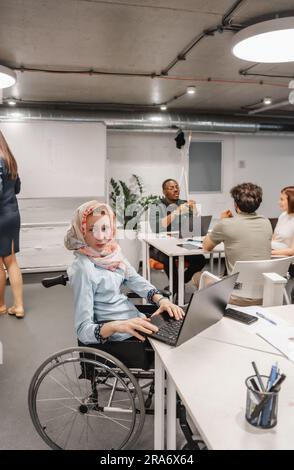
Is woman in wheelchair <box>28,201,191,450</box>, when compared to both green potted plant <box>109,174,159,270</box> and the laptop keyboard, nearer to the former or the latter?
the laptop keyboard

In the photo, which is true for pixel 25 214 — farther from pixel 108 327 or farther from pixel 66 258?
pixel 108 327

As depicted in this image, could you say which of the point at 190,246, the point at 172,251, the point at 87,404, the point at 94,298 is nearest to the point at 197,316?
the point at 94,298

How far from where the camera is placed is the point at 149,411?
1.85 m

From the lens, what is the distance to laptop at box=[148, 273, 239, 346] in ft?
4.54

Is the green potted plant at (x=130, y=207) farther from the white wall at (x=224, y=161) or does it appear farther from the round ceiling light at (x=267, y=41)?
the round ceiling light at (x=267, y=41)

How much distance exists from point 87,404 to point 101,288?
57 centimetres

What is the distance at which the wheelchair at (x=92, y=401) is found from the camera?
1687 millimetres

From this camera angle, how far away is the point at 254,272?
2549mm

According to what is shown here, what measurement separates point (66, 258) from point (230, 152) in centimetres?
343

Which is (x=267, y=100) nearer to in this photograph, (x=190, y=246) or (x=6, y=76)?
(x=190, y=246)

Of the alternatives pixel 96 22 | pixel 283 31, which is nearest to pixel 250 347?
pixel 283 31

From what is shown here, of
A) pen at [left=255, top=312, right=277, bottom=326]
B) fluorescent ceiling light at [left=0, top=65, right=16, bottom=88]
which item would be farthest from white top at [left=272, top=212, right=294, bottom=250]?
fluorescent ceiling light at [left=0, top=65, right=16, bottom=88]

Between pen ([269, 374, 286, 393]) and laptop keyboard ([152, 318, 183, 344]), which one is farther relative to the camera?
laptop keyboard ([152, 318, 183, 344])

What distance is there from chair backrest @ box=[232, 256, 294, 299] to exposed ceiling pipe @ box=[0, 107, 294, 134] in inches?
144
